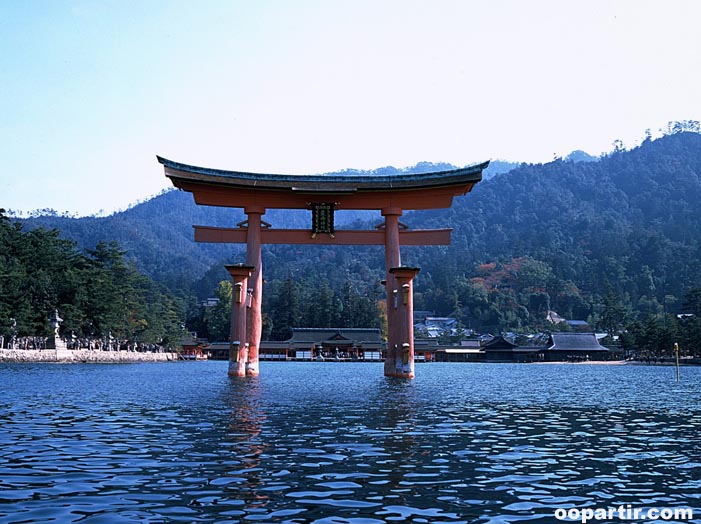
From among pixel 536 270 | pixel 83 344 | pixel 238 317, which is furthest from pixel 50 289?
pixel 536 270

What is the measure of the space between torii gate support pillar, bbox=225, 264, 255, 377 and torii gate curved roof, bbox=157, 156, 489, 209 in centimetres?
342

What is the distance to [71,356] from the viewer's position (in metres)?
57.3

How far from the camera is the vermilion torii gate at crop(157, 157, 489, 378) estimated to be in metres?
30.6

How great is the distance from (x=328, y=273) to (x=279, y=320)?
62495mm

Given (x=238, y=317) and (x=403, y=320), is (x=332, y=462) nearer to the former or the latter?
(x=403, y=320)

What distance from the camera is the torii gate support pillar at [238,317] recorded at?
99.1ft

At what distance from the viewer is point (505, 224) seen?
654ft

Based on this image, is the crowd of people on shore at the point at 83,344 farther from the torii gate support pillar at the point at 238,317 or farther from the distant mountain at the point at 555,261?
the distant mountain at the point at 555,261

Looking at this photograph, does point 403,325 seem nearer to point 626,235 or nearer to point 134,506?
point 134,506

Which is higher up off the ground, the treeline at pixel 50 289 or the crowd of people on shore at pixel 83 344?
the treeline at pixel 50 289

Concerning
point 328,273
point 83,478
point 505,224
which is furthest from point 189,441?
point 505,224

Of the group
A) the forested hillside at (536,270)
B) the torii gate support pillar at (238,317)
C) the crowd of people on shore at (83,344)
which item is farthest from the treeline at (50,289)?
the forested hillside at (536,270)

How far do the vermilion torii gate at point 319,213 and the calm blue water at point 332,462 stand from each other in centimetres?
1254

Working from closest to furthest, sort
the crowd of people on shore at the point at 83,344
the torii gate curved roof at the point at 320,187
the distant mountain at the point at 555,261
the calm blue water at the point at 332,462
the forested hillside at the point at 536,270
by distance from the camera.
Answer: the calm blue water at the point at 332,462 < the torii gate curved roof at the point at 320,187 < the crowd of people on shore at the point at 83,344 < the forested hillside at the point at 536,270 < the distant mountain at the point at 555,261
